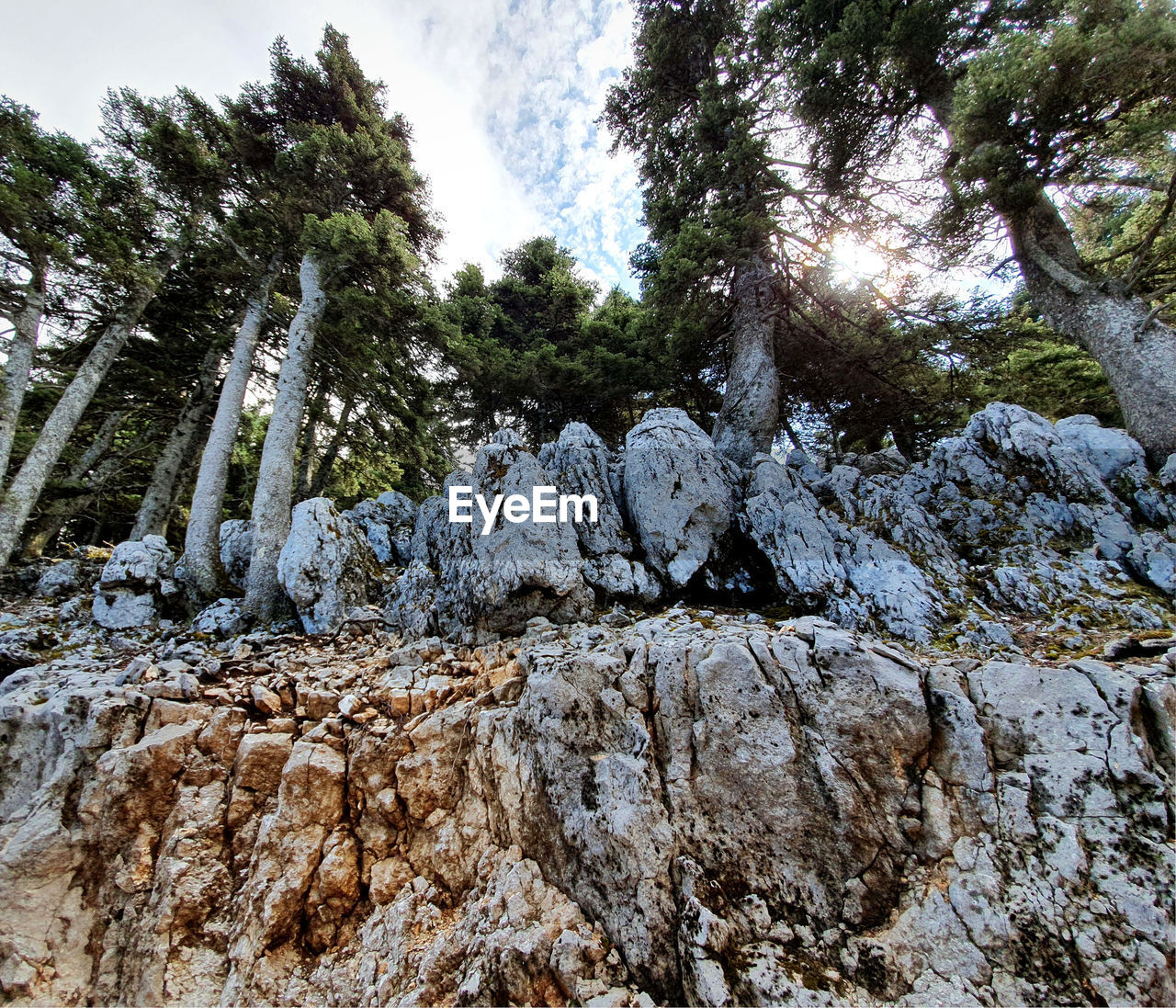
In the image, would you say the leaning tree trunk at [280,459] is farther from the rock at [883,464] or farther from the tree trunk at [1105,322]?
the tree trunk at [1105,322]

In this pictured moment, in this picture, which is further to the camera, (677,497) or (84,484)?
(84,484)

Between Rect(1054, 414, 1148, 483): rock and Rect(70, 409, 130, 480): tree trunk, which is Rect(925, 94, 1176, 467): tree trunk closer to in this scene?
Rect(1054, 414, 1148, 483): rock

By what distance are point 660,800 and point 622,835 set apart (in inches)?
15.2

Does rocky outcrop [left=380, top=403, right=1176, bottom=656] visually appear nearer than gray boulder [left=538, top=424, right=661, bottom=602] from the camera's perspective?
Yes

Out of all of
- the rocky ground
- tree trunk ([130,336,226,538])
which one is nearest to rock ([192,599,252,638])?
the rocky ground

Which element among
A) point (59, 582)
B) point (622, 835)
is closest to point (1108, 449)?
point (622, 835)

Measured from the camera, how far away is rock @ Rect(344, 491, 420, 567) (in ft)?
26.5

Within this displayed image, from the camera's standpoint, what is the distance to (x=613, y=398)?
13516 mm

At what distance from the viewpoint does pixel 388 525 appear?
29.1ft

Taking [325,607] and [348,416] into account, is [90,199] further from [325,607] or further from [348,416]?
[325,607]

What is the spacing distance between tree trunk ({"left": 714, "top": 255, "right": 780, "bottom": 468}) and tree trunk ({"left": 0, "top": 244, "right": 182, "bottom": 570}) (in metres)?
13.2

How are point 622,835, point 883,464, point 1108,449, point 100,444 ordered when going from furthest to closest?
point 100,444
point 883,464
point 1108,449
point 622,835

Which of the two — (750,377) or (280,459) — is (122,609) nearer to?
(280,459)

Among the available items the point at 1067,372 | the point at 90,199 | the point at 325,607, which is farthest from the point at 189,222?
the point at 1067,372
